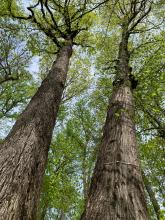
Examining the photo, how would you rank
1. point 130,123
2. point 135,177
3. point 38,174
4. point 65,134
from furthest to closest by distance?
1. point 65,134
2. point 130,123
3. point 38,174
4. point 135,177

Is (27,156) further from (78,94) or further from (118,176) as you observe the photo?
(78,94)

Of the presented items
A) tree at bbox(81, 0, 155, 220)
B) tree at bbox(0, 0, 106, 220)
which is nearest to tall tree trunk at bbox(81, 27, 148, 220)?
tree at bbox(81, 0, 155, 220)

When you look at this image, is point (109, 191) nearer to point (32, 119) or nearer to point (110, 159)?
point (110, 159)

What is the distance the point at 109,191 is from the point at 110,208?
294mm

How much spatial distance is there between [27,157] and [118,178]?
147 centimetres

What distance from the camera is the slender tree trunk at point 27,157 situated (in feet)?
9.75

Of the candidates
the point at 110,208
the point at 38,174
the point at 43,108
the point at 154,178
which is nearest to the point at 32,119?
the point at 43,108

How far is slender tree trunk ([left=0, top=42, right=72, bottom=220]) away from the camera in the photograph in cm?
297

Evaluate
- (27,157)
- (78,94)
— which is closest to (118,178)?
(27,157)

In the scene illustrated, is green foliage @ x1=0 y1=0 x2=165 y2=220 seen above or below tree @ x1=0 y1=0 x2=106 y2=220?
above

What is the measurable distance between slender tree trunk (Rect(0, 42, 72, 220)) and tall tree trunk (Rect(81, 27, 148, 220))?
0.84m

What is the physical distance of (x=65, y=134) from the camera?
56.2 feet

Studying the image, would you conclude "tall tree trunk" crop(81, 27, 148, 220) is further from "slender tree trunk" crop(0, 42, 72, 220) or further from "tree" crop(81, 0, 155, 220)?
"slender tree trunk" crop(0, 42, 72, 220)

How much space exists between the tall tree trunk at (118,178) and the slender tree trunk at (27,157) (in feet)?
2.76
